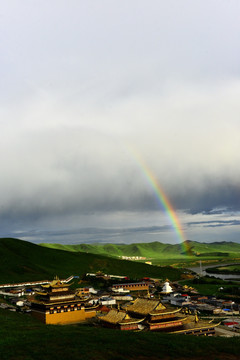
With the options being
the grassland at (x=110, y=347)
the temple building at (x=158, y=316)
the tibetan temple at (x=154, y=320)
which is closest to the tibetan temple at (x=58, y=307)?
the tibetan temple at (x=154, y=320)

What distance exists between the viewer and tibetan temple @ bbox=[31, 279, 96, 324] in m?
50.7

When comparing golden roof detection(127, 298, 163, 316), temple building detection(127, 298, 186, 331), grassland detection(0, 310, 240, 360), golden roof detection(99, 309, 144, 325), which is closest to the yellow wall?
golden roof detection(99, 309, 144, 325)

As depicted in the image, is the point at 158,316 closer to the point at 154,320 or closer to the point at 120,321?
the point at 154,320

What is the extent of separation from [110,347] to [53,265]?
155 meters

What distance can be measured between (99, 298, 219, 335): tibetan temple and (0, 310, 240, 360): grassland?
325 inches

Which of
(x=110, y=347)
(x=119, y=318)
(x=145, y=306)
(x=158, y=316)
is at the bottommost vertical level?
(x=119, y=318)

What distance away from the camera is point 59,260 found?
595 ft

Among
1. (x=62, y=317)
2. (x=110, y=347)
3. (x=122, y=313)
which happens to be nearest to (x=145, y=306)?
(x=122, y=313)

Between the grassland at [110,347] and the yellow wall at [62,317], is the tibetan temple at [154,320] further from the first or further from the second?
the yellow wall at [62,317]

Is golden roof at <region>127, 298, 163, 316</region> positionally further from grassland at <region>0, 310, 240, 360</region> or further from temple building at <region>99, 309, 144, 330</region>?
grassland at <region>0, 310, 240, 360</region>

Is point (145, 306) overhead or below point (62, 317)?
overhead

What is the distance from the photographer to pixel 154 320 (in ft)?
130

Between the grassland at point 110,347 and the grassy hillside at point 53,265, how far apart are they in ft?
361

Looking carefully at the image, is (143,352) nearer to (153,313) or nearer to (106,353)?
(106,353)
